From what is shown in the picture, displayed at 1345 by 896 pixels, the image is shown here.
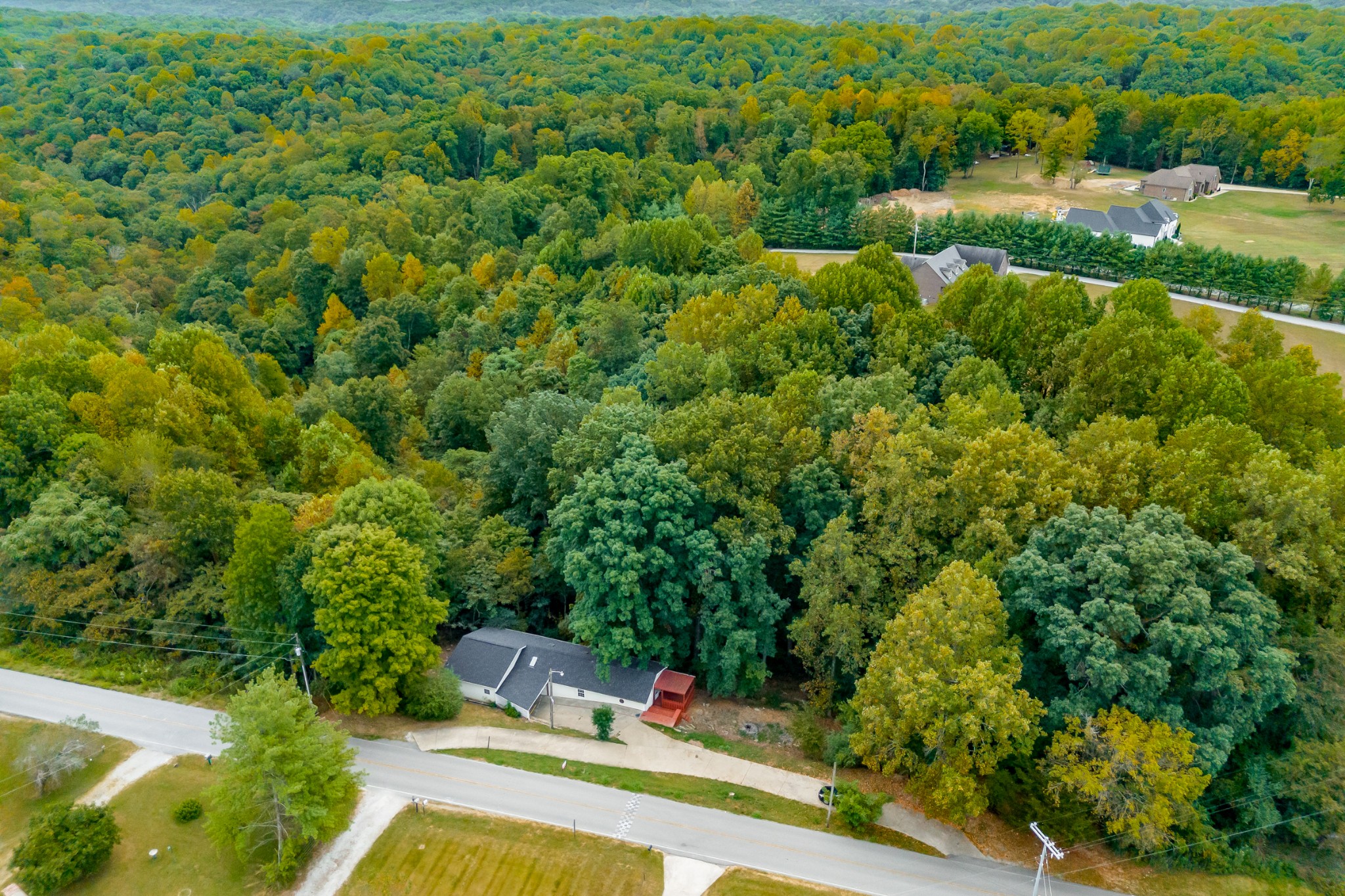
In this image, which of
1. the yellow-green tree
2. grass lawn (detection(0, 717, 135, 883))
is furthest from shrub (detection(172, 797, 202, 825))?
the yellow-green tree

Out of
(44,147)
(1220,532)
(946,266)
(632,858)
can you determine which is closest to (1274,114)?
(946,266)

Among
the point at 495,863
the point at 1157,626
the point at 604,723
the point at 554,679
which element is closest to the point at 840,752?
the point at 604,723

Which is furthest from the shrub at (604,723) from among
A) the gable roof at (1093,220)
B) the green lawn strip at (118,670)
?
the gable roof at (1093,220)

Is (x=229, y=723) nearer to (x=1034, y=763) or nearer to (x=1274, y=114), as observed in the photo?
(x=1034, y=763)

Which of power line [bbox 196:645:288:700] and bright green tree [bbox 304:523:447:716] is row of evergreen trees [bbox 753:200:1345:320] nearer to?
bright green tree [bbox 304:523:447:716]

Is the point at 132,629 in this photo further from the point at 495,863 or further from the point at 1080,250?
A: the point at 1080,250

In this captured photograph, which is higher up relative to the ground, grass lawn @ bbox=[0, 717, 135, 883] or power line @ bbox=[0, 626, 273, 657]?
power line @ bbox=[0, 626, 273, 657]

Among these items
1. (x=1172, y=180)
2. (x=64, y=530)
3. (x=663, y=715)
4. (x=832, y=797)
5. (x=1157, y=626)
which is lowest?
(x=663, y=715)
